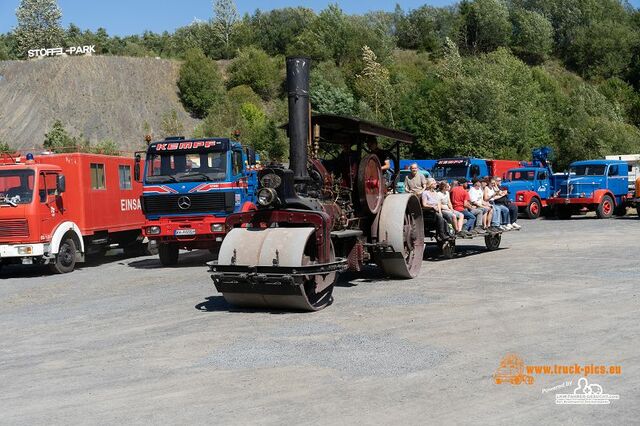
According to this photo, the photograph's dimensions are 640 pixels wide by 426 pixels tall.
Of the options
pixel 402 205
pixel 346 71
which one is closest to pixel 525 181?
pixel 402 205

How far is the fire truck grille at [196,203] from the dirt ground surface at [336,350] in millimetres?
2723

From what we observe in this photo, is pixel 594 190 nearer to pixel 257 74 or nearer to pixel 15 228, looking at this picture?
pixel 15 228

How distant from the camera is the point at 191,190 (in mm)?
16453

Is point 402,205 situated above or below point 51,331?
above

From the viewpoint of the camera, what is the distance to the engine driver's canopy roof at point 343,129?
39.6 feet

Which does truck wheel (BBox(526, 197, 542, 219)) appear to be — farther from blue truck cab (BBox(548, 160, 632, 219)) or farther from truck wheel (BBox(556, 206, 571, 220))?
truck wheel (BBox(556, 206, 571, 220))

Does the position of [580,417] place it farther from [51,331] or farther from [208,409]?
[51,331]

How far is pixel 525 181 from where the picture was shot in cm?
3206

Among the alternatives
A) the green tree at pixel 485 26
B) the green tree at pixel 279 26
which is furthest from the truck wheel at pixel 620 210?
the green tree at pixel 279 26

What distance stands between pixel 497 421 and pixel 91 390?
11.6 ft

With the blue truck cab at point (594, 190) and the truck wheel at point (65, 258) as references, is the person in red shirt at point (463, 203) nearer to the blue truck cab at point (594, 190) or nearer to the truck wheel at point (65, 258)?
the truck wheel at point (65, 258)

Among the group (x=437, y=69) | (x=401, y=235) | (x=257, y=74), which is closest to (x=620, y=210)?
(x=401, y=235)

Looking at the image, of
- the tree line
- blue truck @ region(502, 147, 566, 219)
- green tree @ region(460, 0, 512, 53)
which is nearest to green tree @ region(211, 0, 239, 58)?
the tree line

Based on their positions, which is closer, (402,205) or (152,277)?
(402,205)
